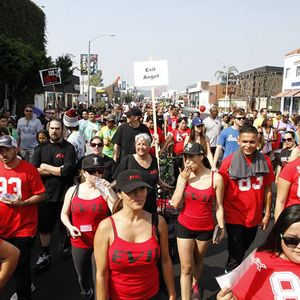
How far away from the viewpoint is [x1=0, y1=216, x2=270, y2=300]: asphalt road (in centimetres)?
412

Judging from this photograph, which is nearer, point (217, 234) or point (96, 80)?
point (217, 234)

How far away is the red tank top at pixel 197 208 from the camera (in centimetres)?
374

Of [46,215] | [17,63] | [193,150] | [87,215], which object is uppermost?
[17,63]

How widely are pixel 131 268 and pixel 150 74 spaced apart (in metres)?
5.24

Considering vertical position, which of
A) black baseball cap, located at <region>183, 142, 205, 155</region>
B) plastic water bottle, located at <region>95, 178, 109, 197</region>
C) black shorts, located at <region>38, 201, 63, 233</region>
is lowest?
black shorts, located at <region>38, 201, 63, 233</region>

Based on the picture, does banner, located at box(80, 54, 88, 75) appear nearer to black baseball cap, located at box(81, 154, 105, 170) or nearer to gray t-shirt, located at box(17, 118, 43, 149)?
gray t-shirt, located at box(17, 118, 43, 149)

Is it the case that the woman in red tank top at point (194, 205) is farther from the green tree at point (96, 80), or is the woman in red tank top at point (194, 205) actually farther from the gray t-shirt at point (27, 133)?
the green tree at point (96, 80)

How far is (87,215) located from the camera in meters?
3.56

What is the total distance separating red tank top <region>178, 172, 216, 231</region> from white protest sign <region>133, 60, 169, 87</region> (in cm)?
375

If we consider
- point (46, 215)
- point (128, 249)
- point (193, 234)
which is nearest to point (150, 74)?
point (46, 215)

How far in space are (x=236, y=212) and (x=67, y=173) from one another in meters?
2.20

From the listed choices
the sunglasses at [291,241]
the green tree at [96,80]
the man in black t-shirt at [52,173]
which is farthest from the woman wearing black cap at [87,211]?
the green tree at [96,80]

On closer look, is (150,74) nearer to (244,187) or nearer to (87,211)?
(244,187)

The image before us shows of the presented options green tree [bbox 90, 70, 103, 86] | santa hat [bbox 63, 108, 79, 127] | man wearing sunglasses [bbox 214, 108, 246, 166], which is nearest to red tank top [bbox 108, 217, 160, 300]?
man wearing sunglasses [bbox 214, 108, 246, 166]
